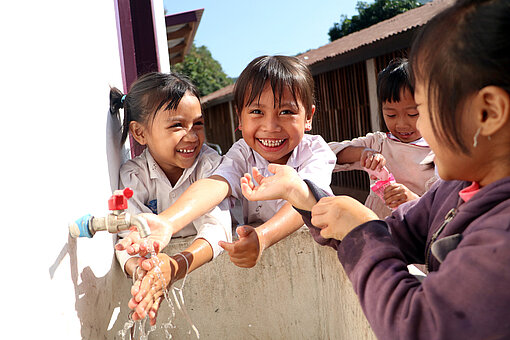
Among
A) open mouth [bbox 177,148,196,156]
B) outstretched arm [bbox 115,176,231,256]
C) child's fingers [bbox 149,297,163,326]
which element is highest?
open mouth [bbox 177,148,196,156]

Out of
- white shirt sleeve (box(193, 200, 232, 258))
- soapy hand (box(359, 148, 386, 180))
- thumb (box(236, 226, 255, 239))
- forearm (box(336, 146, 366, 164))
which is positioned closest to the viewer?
thumb (box(236, 226, 255, 239))

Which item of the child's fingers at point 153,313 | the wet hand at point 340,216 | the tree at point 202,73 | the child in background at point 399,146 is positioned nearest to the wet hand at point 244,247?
the child's fingers at point 153,313

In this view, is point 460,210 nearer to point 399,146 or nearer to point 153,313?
point 153,313

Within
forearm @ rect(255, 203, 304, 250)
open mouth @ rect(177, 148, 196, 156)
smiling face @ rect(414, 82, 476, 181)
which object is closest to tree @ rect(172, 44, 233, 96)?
open mouth @ rect(177, 148, 196, 156)

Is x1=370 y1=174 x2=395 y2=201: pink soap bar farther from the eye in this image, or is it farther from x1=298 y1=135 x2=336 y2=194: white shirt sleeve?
the eye

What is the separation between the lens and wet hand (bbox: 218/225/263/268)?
4.38 feet

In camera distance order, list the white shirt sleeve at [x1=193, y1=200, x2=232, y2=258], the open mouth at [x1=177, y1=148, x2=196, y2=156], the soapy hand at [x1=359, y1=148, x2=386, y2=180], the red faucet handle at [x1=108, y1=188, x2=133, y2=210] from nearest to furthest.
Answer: the red faucet handle at [x1=108, y1=188, x2=133, y2=210]
the white shirt sleeve at [x1=193, y1=200, x2=232, y2=258]
the open mouth at [x1=177, y1=148, x2=196, y2=156]
the soapy hand at [x1=359, y1=148, x2=386, y2=180]

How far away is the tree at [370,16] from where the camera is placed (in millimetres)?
22016

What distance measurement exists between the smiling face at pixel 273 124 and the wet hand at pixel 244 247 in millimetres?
530

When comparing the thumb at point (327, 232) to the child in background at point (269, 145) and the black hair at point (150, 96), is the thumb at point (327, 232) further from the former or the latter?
the black hair at point (150, 96)

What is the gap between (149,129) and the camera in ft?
5.99

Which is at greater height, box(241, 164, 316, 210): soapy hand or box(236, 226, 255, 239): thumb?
box(241, 164, 316, 210): soapy hand

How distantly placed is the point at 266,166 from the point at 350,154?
1.73 ft

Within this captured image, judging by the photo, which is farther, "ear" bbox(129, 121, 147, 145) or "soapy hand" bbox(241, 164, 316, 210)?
"ear" bbox(129, 121, 147, 145)
